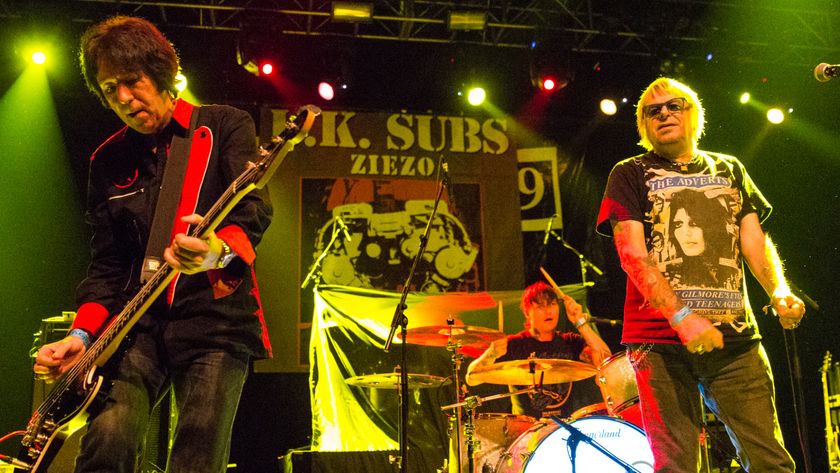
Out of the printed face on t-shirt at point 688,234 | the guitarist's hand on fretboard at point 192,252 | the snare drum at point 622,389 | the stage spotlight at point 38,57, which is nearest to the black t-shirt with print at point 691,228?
the printed face on t-shirt at point 688,234

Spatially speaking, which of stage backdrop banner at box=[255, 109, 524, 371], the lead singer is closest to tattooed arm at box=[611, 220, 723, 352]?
the lead singer

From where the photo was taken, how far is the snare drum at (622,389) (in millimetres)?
5285

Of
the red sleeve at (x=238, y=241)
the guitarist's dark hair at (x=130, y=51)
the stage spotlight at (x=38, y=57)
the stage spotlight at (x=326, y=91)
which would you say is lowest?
the red sleeve at (x=238, y=241)

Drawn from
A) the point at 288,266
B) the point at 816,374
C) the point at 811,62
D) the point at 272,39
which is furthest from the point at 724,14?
the point at 288,266

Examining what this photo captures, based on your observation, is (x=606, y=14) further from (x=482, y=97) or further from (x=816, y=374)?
(x=816, y=374)

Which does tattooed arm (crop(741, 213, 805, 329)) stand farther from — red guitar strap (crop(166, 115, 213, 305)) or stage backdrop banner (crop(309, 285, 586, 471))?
stage backdrop banner (crop(309, 285, 586, 471))

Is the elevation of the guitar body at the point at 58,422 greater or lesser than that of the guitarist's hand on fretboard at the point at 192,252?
lesser

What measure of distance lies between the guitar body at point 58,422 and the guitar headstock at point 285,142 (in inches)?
29.6

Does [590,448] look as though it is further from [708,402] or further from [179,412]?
[179,412]

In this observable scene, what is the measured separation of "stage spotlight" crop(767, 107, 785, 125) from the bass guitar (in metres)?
8.16

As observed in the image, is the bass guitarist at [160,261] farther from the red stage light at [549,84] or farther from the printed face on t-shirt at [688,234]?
the red stage light at [549,84]

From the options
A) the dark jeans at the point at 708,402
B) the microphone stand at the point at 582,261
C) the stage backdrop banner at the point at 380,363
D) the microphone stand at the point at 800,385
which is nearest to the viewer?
the dark jeans at the point at 708,402

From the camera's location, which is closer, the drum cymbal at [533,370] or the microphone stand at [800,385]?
the microphone stand at [800,385]

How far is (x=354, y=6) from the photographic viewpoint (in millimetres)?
7566
